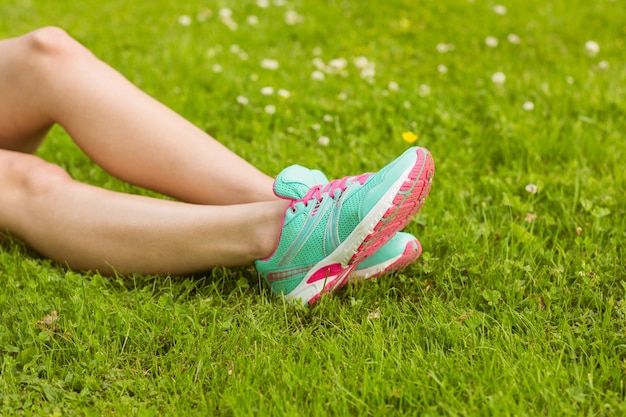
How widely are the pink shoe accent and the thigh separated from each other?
984 mm

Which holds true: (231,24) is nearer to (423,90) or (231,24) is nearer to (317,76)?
(317,76)

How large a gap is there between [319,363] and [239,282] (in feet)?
1.47

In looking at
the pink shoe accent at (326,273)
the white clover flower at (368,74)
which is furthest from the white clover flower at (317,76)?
the pink shoe accent at (326,273)

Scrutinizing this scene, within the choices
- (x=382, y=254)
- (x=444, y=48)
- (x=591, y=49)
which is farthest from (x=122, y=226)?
(x=591, y=49)

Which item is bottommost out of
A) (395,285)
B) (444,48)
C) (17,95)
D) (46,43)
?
(444,48)

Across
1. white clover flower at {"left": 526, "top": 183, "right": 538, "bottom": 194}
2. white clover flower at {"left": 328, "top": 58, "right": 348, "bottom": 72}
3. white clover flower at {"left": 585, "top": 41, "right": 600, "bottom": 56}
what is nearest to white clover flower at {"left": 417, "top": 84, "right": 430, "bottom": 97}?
white clover flower at {"left": 328, "top": 58, "right": 348, "bottom": 72}

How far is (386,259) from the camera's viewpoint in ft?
6.88

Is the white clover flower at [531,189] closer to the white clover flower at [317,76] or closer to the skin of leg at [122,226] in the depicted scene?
the skin of leg at [122,226]

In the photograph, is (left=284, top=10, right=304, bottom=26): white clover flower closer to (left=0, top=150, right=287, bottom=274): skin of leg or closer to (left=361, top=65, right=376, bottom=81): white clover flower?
(left=361, top=65, right=376, bottom=81): white clover flower

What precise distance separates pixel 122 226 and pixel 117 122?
0.33 m

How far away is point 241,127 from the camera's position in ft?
10.5

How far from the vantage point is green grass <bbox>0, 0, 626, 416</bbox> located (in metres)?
1.69

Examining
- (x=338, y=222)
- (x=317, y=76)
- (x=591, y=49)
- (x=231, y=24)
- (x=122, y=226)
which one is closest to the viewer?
(x=338, y=222)

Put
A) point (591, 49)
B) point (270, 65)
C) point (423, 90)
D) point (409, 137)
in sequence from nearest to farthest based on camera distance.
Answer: point (409, 137) → point (423, 90) → point (270, 65) → point (591, 49)
